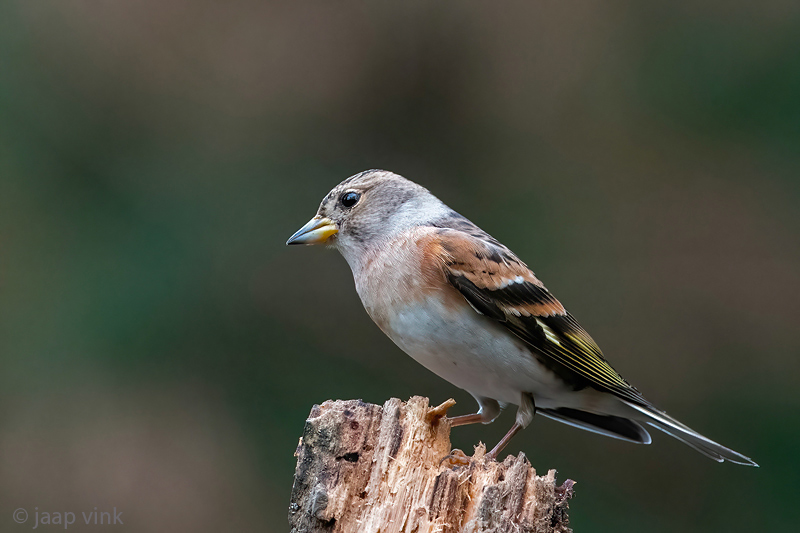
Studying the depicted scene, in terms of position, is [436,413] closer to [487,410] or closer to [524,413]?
[524,413]

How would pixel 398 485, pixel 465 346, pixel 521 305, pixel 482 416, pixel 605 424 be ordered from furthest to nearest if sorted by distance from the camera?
pixel 605 424 → pixel 482 416 → pixel 521 305 → pixel 465 346 → pixel 398 485

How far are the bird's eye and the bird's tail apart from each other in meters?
1.81

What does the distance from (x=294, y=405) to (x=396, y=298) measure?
268cm

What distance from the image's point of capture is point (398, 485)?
2.71m

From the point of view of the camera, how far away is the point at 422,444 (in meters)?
2.87

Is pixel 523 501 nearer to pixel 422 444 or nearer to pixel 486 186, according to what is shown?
pixel 422 444

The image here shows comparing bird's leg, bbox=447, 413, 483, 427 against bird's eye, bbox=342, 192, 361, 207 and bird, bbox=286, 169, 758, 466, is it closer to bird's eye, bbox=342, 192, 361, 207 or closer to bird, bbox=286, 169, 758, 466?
bird, bbox=286, 169, 758, 466

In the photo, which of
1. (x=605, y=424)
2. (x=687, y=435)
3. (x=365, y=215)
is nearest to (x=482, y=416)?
(x=605, y=424)

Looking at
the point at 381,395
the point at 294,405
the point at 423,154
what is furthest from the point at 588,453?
the point at 423,154

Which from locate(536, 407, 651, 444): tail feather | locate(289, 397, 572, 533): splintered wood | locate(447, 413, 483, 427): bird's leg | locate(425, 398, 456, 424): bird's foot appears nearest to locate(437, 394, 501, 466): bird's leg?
locate(447, 413, 483, 427): bird's leg

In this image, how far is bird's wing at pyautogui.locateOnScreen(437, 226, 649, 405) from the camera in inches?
133

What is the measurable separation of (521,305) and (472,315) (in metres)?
0.31

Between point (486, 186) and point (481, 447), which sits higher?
point (486, 186)

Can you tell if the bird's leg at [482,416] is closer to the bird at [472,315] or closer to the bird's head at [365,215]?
the bird at [472,315]
